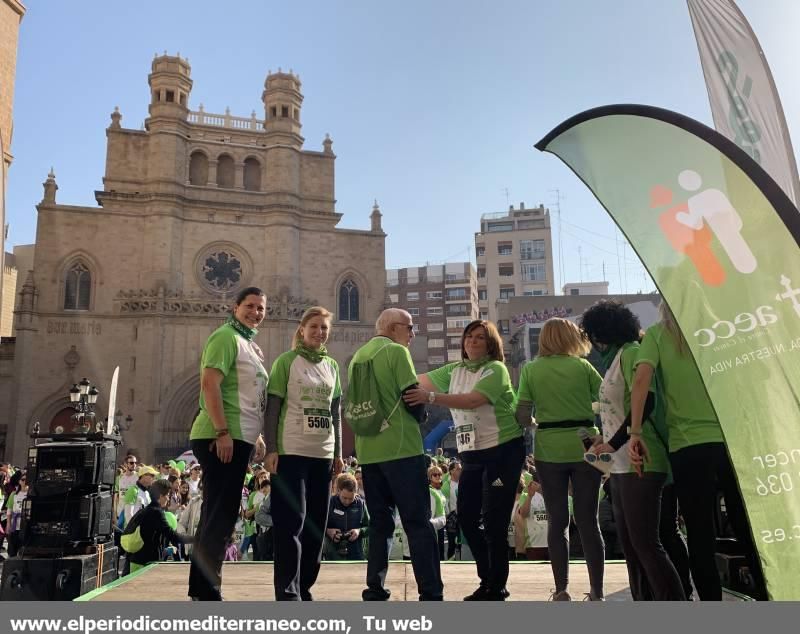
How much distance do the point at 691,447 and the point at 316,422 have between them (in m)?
2.13

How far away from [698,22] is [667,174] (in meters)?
3.28

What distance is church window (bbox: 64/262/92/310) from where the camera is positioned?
28.7 m

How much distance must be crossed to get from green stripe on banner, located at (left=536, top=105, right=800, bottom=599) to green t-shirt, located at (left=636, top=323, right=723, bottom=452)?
54 cm

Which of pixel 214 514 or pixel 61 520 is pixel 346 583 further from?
pixel 61 520

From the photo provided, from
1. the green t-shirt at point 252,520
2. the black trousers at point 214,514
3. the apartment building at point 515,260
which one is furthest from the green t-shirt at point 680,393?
Result: the apartment building at point 515,260

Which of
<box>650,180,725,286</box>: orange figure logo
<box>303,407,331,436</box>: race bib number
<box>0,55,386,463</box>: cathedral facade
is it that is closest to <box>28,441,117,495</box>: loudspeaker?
<box>303,407,331,436</box>: race bib number

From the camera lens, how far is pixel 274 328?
3033 centimetres

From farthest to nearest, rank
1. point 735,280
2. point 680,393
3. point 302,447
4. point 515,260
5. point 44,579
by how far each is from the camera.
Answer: point 515,260 → point 44,579 → point 302,447 → point 680,393 → point 735,280

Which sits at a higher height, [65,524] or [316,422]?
[316,422]

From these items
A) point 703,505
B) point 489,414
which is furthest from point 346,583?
point 703,505

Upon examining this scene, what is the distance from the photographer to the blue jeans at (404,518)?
3605mm

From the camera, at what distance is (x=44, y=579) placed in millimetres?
5250

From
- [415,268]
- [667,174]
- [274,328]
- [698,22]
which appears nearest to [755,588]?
[667,174]

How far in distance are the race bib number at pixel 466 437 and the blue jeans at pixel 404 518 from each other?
0.42 m
